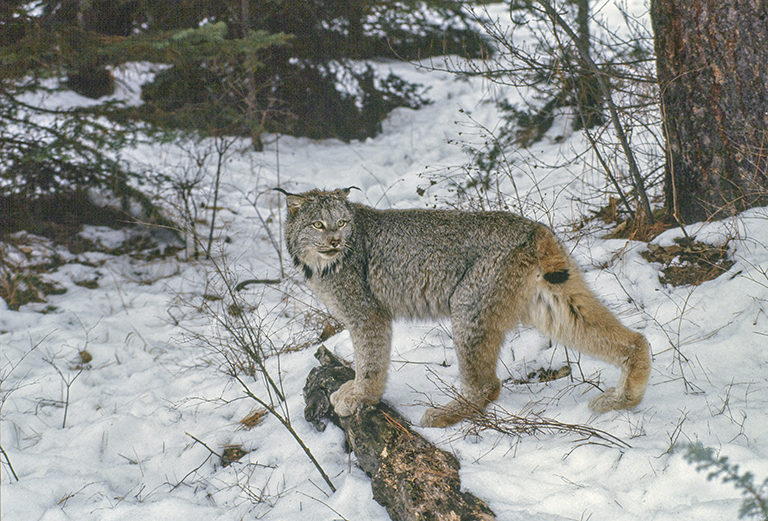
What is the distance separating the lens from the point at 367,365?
3.60m

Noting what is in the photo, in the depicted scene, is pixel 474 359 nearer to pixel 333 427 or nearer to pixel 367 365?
pixel 367 365

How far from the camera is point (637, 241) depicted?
4.90m

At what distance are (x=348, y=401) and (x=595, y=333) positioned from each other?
151 cm

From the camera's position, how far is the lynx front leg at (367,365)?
3.41 meters

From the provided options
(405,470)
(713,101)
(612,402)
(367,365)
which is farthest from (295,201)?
(713,101)

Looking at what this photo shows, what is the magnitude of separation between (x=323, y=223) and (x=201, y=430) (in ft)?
5.82

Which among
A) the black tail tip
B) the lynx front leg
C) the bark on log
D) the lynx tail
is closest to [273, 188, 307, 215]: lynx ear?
the lynx front leg

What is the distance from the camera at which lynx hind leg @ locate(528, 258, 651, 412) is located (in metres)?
3.07

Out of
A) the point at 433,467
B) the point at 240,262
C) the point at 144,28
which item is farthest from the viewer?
the point at 144,28

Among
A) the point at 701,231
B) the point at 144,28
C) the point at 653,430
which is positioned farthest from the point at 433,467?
the point at 144,28

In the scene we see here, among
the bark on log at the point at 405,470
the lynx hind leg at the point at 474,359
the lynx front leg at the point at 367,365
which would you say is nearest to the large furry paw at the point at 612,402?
the lynx hind leg at the point at 474,359

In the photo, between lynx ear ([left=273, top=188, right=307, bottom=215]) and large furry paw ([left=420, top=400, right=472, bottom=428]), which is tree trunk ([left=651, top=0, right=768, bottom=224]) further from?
lynx ear ([left=273, top=188, right=307, bottom=215])

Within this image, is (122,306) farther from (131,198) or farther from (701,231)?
(701,231)

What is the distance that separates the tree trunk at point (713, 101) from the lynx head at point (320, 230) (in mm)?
2619
